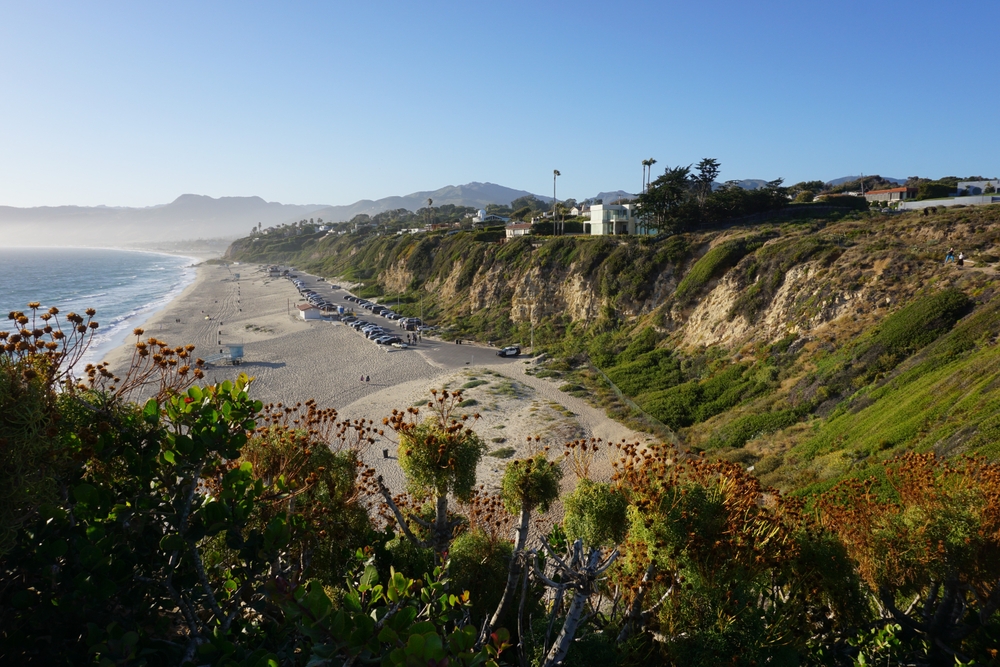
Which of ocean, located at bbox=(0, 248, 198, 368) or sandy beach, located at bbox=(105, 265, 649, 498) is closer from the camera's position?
sandy beach, located at bbox=(105, 265, 649, 498)

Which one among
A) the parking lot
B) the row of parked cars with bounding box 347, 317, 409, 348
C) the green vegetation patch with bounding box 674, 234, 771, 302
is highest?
the green vegetation patch with bounding box 674, 234, 771, 302

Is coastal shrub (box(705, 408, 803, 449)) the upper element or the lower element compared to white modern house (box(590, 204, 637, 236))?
lower

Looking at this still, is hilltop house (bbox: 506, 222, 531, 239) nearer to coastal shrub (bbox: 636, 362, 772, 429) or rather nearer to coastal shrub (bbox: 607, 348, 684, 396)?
coastal shrub (bbox: 607, 348, 684, 396)

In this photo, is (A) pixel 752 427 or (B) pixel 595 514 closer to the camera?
(B) pixel 595 514

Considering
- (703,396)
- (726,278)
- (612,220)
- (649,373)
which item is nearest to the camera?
(703,396)

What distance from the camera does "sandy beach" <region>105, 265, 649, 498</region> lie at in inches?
1053

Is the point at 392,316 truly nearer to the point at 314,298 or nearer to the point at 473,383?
the point at 314,298

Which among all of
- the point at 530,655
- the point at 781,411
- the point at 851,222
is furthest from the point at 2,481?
the point at 851,222

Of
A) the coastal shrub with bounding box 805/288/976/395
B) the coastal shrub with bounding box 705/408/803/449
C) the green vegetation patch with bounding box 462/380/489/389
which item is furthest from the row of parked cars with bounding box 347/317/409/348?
the coastal shrub with bounding box 805/288/976/395

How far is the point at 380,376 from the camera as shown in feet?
124

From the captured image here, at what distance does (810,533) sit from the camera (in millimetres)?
7227

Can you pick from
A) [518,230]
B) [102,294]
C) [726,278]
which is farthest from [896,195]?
[102,294]

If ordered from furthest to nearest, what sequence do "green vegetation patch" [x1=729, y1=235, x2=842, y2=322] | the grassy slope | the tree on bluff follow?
1. "green vegetation patch" [x1=729, y1=235, x2=842, y2=322]
2. the grassy slope
3. the tree on bluff

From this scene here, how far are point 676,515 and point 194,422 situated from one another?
5251mm
